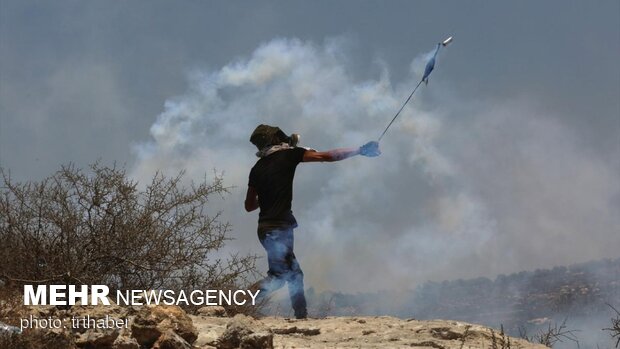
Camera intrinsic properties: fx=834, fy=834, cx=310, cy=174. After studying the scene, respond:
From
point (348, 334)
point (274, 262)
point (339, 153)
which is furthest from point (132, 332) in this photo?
point (339, 153)

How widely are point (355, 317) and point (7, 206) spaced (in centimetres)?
460

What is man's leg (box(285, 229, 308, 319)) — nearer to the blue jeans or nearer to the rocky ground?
the blue jeans

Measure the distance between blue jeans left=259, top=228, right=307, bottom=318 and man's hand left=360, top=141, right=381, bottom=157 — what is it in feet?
3.69

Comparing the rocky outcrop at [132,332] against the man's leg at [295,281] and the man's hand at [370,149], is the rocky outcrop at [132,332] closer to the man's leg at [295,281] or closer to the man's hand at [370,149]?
the man's leg at [295,281]

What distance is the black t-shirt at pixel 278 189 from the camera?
875 cm

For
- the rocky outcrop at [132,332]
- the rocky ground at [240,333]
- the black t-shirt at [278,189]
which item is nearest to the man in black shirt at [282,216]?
the black t-shirt at [278,189]

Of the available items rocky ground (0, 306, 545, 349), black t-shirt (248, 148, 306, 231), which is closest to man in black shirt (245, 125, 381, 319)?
black t-shirt (248, 148, 306, 231)

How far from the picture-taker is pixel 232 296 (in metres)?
10.4

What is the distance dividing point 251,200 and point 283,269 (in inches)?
36.3

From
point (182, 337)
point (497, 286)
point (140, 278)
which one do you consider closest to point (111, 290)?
point (140, 278)

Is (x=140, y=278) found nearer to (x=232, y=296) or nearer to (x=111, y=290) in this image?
(x=111, y=290)

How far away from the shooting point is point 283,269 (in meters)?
8.76

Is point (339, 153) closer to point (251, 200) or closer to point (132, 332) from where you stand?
point (251, 200)

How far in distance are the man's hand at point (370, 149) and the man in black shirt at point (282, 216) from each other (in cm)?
1
